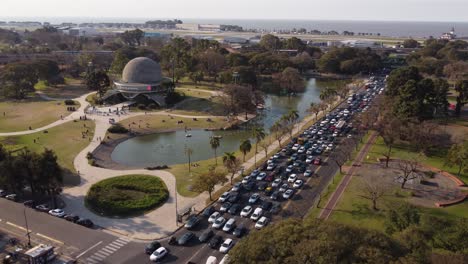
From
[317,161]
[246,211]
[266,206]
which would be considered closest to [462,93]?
[317,161]

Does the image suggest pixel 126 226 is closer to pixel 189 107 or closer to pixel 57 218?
pixel 57 218

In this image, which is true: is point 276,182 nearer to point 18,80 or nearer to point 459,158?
point 459,158

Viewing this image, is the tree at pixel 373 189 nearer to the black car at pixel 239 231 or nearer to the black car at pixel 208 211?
the black car at pixel 239 231

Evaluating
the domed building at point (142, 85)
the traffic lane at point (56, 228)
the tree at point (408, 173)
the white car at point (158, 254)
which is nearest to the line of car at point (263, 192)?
the white car at point (158, 254)

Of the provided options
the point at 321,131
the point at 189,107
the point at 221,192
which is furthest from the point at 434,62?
the point at 221,192

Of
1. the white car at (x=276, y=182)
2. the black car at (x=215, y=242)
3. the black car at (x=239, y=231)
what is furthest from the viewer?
the white car at (x=276, y=182)

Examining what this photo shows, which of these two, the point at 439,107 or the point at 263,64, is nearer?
the point at 439,107

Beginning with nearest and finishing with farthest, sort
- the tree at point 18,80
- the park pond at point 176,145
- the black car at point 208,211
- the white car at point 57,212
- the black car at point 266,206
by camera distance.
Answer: the white car at point 57,212
the black car at point 208,211
the black car at point 266,206
the park pond at point 176,145
the tree at point 18,80
